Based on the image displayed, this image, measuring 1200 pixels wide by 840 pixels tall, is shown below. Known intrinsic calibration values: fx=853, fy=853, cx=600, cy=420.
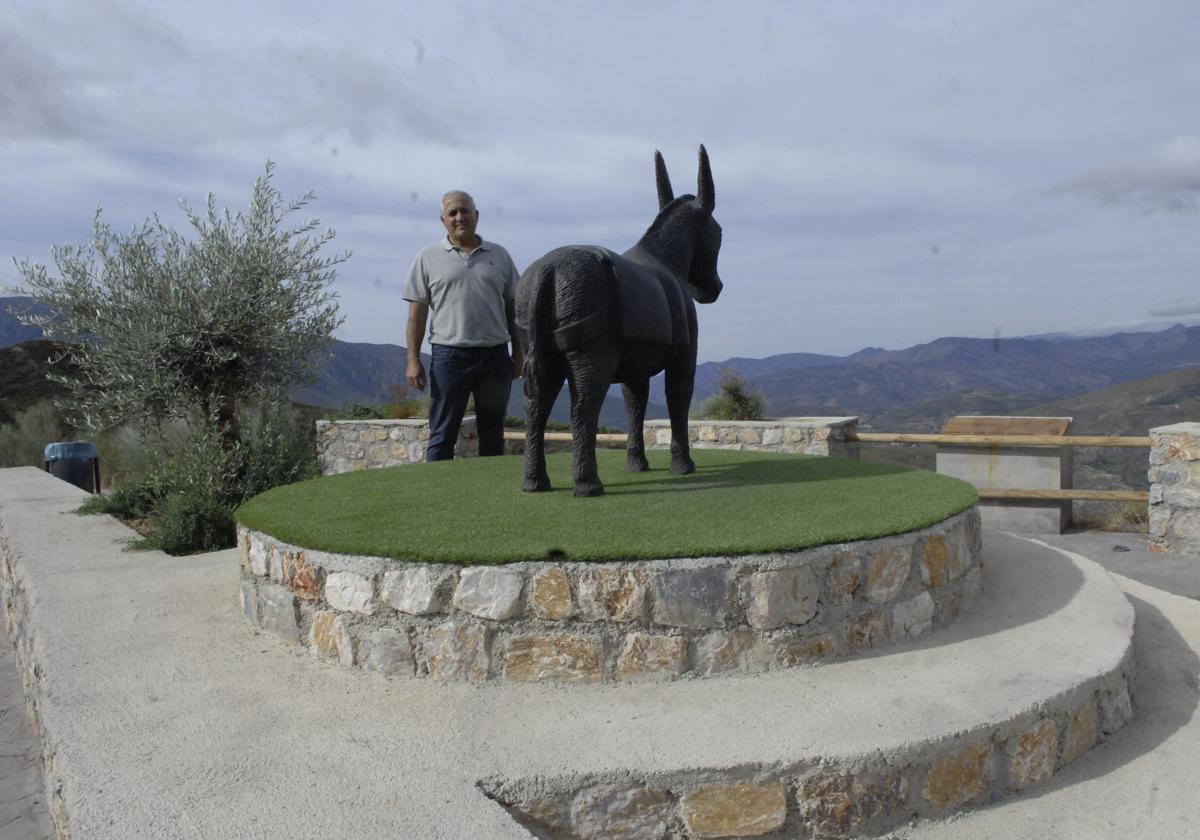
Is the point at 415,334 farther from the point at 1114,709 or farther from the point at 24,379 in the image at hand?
the point at 24,379

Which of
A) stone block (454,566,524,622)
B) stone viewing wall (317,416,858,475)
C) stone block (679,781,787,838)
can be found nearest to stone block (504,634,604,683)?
stone block (454,566,524,622)

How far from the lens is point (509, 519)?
419 centimetres

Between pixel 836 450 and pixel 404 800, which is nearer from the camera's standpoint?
pixel 404 800

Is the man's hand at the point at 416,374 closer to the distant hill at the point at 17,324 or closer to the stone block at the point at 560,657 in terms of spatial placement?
the stone block at the point at 560,657

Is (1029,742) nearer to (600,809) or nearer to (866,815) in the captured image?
(866,815)

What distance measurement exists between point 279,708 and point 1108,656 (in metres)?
3.43

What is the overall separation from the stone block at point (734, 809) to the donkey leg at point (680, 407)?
3.01 m

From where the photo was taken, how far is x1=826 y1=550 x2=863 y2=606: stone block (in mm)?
3611

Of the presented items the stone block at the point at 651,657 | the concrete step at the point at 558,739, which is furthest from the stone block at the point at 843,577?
the stone block at the point at 651,657

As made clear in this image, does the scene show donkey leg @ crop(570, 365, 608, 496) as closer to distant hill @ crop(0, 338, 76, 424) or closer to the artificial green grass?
the artificial green grass

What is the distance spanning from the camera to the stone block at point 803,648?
139 inches

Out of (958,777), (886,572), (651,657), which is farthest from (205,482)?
(958,777)

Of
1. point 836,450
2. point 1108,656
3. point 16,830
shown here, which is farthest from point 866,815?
point 836,450

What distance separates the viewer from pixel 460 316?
6.45 meters
